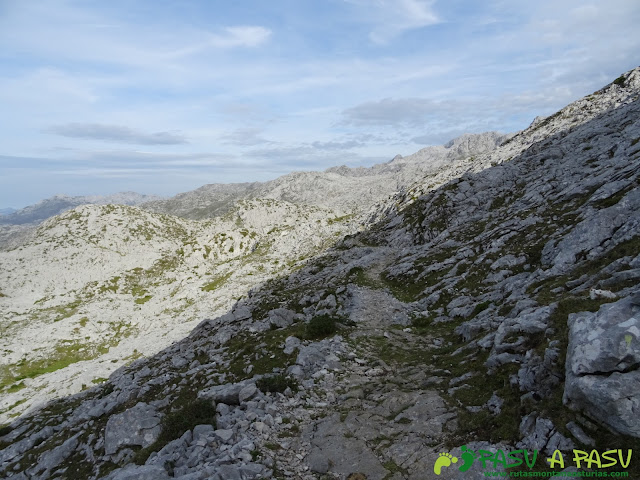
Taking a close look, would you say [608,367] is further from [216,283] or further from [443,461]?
[216,283]

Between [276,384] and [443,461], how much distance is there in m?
8.88

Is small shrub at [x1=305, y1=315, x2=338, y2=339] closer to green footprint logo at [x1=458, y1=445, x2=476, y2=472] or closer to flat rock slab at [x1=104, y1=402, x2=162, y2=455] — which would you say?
flat rock slab at [x1=104, y1=402, x2=162, y2=455]

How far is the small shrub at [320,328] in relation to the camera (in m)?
25.0

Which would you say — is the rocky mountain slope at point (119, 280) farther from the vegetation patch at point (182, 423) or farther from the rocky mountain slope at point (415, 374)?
the vegetation patch at point (182, 423)

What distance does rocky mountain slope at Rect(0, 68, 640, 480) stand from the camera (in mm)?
10367

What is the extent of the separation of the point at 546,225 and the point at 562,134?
48.5 m

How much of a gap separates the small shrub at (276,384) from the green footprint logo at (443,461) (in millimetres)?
8384

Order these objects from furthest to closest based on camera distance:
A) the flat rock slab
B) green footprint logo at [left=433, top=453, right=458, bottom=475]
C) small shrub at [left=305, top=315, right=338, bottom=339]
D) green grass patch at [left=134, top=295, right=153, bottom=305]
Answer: green grass patch at [left=134, top=295, right=153, bottom=305] < small shrub at [left=305, top=315, right=338, bottom=339] < the flat rock slab < green footprint logo at [left=433, top=453, right=458, bottom=475]

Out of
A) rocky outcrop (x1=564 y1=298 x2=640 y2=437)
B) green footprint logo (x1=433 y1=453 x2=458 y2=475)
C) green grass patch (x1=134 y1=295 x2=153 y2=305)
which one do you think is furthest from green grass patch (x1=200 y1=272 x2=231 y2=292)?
rocky outcrop (x1=564 y1=298 x2=640 y2=437)

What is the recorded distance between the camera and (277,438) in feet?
44.7

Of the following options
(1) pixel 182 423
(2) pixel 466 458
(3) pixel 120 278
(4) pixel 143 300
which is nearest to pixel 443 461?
(2) pixel 466 458

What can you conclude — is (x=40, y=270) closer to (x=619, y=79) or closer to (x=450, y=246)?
(x=450, y=246)

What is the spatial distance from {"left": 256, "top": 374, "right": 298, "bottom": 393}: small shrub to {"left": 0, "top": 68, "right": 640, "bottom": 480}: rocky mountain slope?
0.10 metres

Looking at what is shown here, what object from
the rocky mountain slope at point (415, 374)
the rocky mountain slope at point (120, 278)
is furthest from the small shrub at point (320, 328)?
the rocky mountain slope at point (120, 278)
